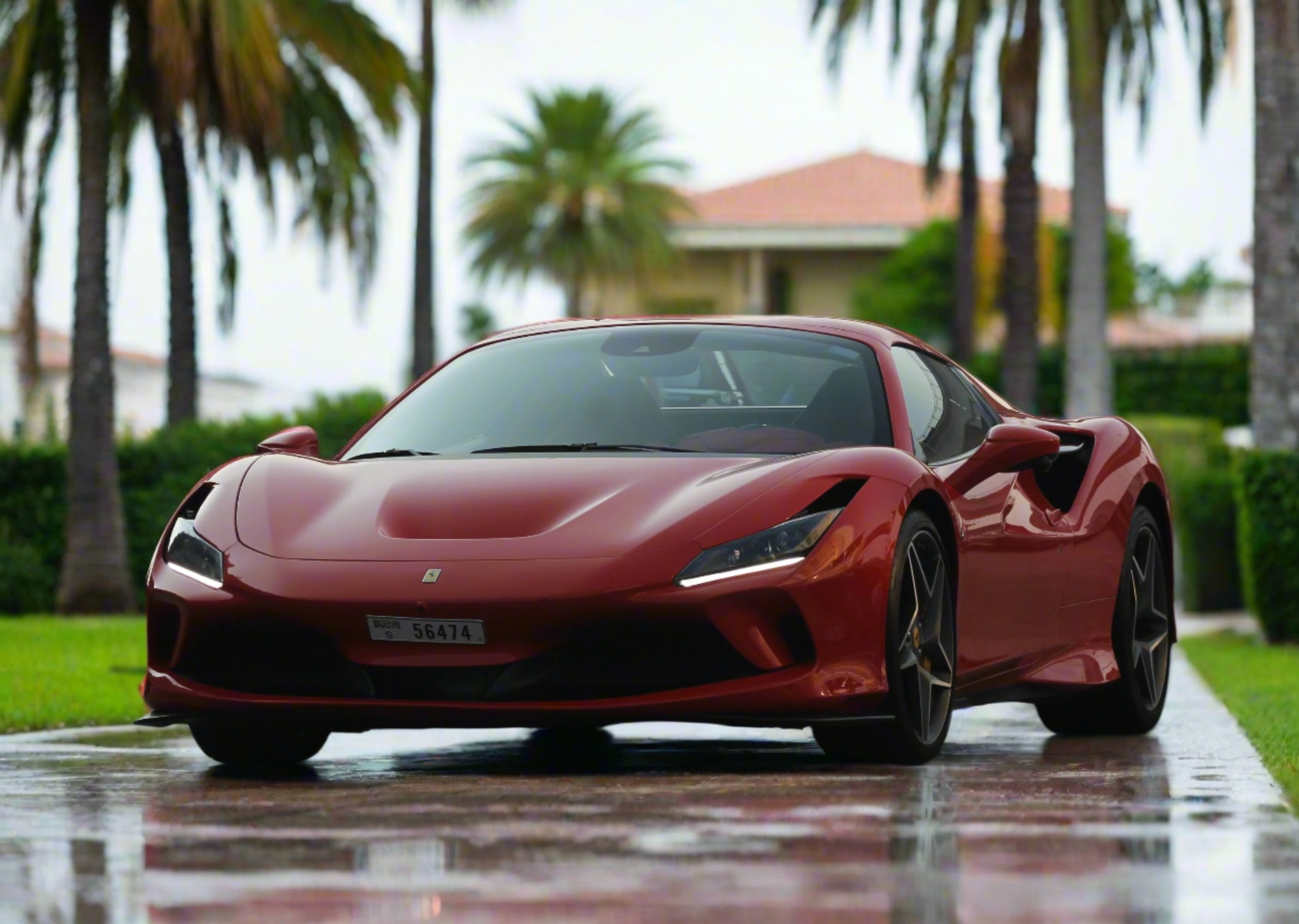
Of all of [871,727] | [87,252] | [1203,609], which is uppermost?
[87,252]

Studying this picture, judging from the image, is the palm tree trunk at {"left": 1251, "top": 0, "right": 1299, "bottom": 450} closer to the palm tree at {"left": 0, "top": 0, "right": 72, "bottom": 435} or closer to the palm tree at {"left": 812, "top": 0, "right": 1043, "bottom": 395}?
the palm tree at {"left": 812, "top": 0, "right": 1043, "bottom": 395}

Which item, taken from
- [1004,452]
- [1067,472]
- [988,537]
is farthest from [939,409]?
[1067,472]

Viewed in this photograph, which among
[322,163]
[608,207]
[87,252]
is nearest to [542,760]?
[87,252]

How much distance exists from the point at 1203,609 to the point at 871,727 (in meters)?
16.1

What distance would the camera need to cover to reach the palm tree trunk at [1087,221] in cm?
2442

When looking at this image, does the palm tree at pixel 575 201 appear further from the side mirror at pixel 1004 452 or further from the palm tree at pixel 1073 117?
the side mirror at pixel 1004 452

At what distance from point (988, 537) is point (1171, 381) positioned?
32924 millimetres

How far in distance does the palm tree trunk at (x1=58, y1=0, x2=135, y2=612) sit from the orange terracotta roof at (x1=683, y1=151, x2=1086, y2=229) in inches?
1292

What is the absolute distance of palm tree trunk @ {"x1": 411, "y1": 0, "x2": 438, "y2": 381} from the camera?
29.4m

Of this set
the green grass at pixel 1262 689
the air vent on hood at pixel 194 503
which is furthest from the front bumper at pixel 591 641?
the green grass at pixel 1262 689

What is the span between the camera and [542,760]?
23.2ft

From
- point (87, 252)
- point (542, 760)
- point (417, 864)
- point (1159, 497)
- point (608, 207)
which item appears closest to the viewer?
point (417, 864)

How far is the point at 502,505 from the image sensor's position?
6.31m

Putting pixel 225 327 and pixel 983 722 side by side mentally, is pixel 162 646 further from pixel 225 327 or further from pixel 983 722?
pixel 225 327
